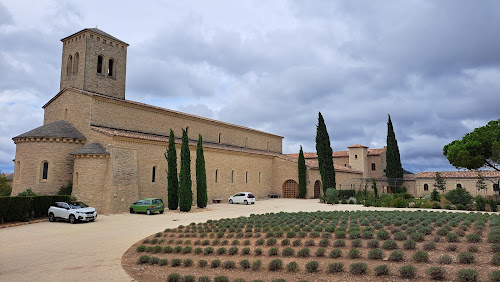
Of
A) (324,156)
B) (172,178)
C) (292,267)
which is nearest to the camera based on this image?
(292,267)

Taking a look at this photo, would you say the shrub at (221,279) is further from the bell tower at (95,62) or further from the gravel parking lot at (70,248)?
the bell tower at (95,62)

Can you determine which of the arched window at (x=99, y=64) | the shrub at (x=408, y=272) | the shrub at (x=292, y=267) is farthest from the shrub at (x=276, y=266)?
the arched window at (x=99, y=64)

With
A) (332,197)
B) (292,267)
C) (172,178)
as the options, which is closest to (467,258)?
(292,267)

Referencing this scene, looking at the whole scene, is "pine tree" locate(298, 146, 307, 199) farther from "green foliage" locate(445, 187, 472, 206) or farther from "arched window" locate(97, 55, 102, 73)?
"arched window" locate(97, 55, 102, 73)

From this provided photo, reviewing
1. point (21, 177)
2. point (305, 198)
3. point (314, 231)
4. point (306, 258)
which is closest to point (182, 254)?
point (306, 258)

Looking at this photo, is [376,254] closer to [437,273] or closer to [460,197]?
[437,273]

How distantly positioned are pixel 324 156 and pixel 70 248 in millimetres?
30504

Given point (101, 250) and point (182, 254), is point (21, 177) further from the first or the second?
point (182, 254)

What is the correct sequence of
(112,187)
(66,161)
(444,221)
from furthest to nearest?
(66,161) → (112,187) → (444,221)

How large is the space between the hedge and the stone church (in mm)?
2635

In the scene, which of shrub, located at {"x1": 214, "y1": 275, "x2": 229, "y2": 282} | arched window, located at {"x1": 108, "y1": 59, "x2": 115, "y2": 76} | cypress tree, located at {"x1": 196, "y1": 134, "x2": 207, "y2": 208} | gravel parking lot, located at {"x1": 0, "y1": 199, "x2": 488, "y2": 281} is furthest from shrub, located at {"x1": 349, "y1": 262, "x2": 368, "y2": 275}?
arched window, located at {"x1": 108, "y1": 59, "x2": 115, "y2": 76}

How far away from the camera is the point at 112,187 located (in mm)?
24047

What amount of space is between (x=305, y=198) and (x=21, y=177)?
98.1 ft

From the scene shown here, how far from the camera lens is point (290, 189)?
4303 cm
